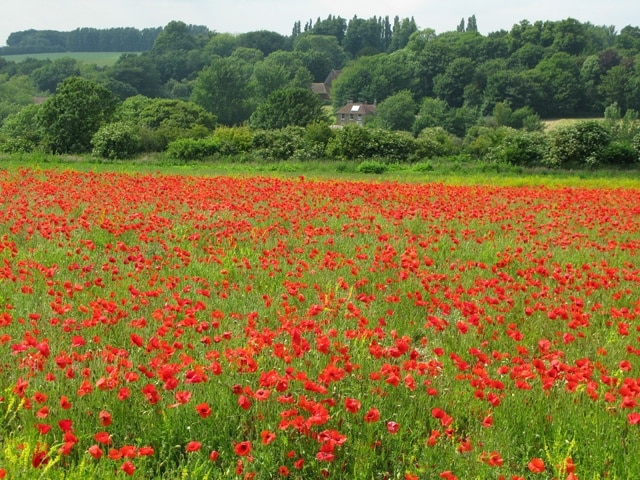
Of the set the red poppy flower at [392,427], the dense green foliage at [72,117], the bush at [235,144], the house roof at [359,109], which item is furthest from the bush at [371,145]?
the house roof at [359,109]

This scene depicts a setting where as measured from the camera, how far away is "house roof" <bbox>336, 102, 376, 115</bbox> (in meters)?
123

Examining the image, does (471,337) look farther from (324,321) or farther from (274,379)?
(274,379)

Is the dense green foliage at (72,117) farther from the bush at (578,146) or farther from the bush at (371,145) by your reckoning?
the bush at (578,146)

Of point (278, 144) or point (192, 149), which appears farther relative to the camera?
point (278, 144)

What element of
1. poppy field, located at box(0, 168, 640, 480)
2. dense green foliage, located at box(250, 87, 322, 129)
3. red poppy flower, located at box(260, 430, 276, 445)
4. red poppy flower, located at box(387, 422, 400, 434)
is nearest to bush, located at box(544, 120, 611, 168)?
poppy field, located at box(0, 168, 640, 480)

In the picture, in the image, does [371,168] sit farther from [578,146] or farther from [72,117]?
[72,117]

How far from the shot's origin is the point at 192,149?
37.0m

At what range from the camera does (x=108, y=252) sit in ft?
30.0

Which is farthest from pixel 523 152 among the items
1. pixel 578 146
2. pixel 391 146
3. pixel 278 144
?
pixel 278 144

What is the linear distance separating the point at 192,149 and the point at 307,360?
3333 centimetres

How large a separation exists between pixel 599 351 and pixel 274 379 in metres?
2.86

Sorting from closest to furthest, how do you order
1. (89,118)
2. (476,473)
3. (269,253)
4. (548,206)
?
(476,473)
(269,253)
(548,206)
(89,118)

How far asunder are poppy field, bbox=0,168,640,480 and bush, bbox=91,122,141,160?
28.2 meters

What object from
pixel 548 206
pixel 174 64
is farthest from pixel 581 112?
pixel 548 206
